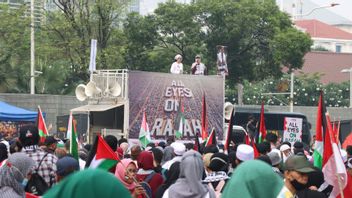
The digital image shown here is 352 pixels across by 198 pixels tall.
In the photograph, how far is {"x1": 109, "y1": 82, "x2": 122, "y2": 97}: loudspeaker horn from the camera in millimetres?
22913

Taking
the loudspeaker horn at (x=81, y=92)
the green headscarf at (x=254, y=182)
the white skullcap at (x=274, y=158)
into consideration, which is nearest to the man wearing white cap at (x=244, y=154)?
the white skullcap at (x=274, y=158)

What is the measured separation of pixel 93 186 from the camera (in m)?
3.53

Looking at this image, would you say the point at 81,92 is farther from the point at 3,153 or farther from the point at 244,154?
the point at 244,154

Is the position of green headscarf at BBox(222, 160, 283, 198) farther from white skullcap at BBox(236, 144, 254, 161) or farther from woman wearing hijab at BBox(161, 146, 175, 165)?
woman wearing hijab at BBox(161, 146, 175, 165)

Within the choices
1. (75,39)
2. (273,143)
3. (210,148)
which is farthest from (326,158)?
(75,39)

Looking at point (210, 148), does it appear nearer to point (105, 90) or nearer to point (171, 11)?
point (105, 90)

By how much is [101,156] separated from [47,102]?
24.4m

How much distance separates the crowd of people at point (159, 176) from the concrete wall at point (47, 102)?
68.1 feet

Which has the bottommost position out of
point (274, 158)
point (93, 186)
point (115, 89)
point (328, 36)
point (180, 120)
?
point (180, 120)

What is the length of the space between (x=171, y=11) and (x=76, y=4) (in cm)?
463

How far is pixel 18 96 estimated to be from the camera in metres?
32.1

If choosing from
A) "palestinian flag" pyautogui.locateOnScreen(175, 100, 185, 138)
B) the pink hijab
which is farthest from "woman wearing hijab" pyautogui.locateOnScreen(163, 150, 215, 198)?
"palestinian flag" pyautogui.locateOnScreen(175, 100, 185, 138)

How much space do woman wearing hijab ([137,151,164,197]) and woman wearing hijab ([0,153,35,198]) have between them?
5.97ft

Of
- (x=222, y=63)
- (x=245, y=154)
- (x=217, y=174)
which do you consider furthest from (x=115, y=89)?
(x=217, y=174)
